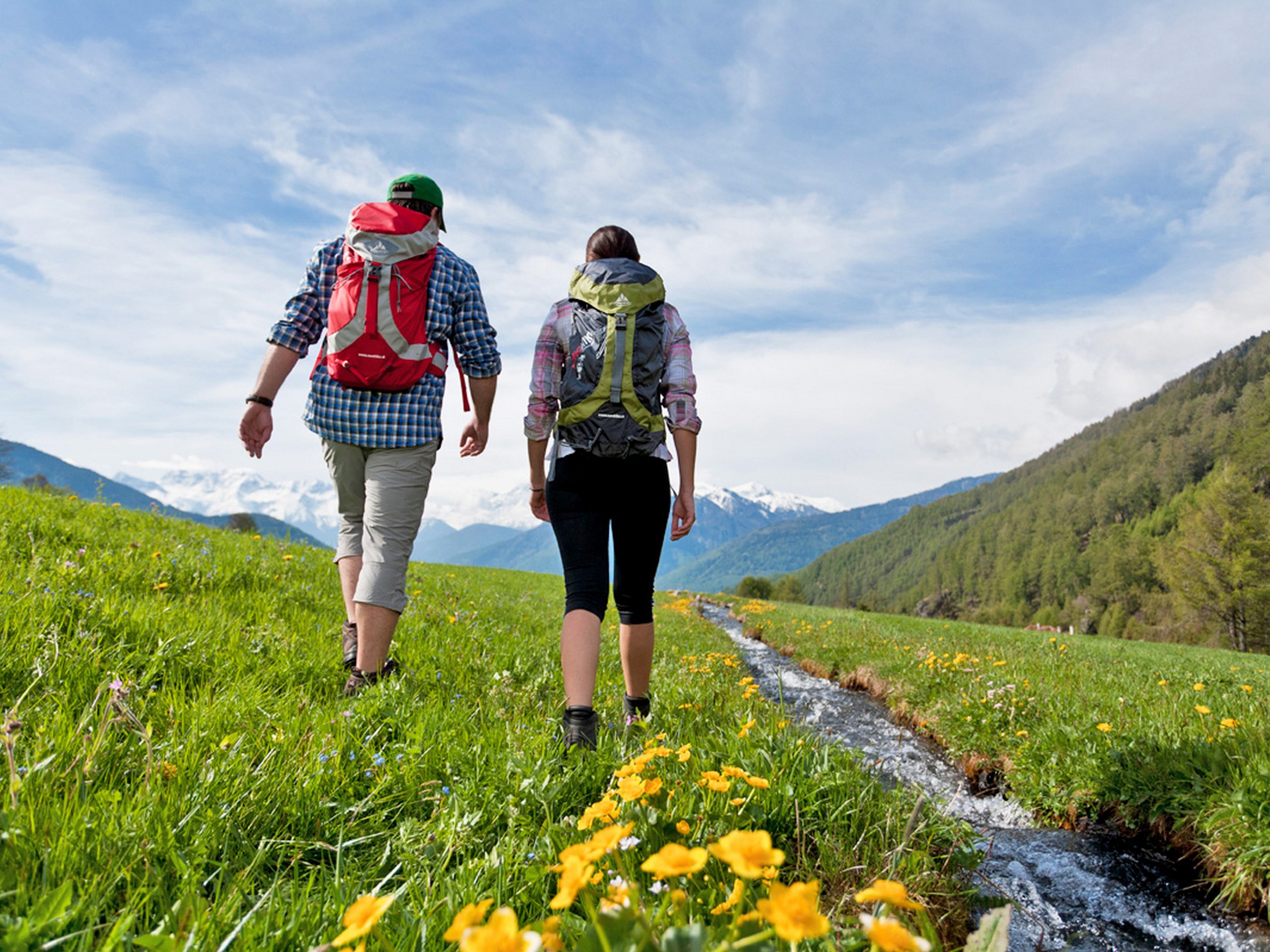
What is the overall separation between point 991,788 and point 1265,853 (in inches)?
71.2

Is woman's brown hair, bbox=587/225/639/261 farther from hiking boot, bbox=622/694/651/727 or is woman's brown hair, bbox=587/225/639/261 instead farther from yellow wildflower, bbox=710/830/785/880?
yellow wildflower, bbox=710/830/785/880

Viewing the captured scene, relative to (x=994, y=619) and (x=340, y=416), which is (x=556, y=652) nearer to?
(x=340, y=416)

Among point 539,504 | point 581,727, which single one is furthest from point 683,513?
point 581,727

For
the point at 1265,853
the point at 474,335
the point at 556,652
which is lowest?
the point at 1265,853

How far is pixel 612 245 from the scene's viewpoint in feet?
13.6

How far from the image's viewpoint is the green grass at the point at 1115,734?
3.21 m

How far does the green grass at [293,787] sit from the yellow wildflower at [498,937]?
31.0 inches

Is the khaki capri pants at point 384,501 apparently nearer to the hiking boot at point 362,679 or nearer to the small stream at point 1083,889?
the hiking boot at point 362,679

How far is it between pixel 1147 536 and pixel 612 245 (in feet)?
461

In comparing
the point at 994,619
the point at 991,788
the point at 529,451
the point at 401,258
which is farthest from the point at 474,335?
the point at 994,619

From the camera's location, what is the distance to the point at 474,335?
436 centimetres

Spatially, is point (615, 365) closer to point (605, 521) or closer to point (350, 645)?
point (605, 521)

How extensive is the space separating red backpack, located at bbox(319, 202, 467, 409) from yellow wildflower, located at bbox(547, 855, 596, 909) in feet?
11.0

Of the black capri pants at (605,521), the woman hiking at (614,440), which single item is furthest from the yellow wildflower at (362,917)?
the black capri pants at (605,521)
